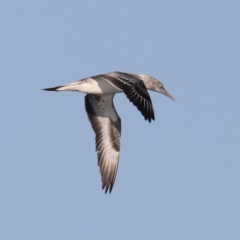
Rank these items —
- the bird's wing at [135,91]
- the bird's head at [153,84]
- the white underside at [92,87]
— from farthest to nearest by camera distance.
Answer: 1. the bird's head at [153,84]
2. the white underside at [92,87]
3. the bird's wing at [135,91]

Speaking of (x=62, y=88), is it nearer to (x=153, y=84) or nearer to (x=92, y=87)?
(x=92, y=87)

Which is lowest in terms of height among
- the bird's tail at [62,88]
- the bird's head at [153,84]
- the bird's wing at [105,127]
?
the bird's wing at [105,127]

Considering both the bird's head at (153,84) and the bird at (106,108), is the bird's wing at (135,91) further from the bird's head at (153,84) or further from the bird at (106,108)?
the bird's head at (153,84)

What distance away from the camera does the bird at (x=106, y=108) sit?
22703 millimetres

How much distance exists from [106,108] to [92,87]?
191 centimetres

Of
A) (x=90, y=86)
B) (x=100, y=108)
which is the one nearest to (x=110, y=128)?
(x=100, y=108)

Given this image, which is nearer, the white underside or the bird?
the bird

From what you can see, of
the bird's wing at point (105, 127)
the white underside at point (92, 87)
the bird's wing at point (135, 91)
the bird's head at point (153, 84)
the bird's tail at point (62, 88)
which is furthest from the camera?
the bird's head at point (153, 84)

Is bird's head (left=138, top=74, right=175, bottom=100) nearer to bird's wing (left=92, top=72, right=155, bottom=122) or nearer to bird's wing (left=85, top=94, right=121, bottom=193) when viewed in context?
bird's wing (left=85, top=94, right=121, bottom=193)

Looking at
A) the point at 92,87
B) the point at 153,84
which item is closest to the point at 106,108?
the point at 153,84

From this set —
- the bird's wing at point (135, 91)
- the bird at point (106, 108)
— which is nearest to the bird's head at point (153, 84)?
the bird at point (106, 108)

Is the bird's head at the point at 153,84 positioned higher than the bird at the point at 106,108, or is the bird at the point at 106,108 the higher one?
the bird's head at the point at 153,84

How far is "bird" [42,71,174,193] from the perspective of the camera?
2270cm

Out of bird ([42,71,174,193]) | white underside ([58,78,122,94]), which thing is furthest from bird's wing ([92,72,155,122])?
white underside ([58,78,122,94])
